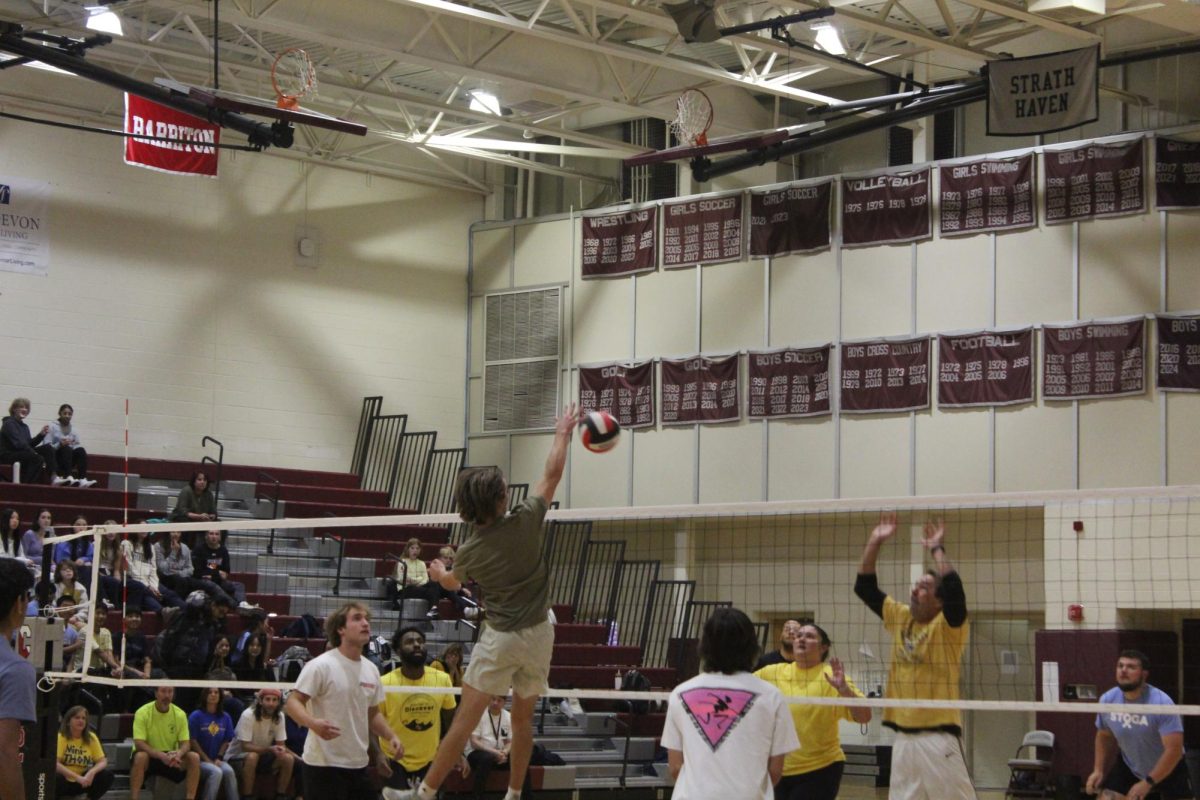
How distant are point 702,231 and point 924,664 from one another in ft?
53.0

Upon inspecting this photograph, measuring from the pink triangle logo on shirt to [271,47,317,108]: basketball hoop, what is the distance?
12.4 m

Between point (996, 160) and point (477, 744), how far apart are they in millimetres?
10372

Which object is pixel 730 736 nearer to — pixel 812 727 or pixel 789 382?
pixel 812 727

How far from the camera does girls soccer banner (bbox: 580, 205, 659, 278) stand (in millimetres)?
24859

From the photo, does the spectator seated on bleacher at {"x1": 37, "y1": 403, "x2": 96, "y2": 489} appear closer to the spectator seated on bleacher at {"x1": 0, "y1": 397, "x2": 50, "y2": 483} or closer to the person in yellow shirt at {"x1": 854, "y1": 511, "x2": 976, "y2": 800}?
the spectator seated on bleacher at {"x1": 0, "y1": 397, "x2": 50, "y2": 483}

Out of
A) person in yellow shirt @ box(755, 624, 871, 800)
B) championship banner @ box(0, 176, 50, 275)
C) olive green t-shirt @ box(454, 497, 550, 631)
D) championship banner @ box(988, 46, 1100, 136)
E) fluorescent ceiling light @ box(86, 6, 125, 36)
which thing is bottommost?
person in yellow shirt @ box(755, 624, 871, 800)

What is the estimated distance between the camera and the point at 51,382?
22.8 metres

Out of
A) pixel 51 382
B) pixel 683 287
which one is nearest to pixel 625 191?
pixel 683 287

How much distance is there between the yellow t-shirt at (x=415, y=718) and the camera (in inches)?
502

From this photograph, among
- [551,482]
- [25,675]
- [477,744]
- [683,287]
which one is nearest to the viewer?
[25,675]

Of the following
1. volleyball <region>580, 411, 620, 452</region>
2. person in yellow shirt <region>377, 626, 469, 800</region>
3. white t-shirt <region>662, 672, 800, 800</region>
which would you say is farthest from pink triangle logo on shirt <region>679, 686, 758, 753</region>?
person in yellow shirt <region>377, 626, 469, 800</region>

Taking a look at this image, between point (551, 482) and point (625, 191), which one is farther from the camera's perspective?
point (625, 191)

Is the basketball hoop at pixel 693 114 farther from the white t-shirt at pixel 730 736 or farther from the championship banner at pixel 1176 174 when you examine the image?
the white t-shirt at pixel 730 736

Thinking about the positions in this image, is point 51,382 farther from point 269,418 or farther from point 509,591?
point 509,591
